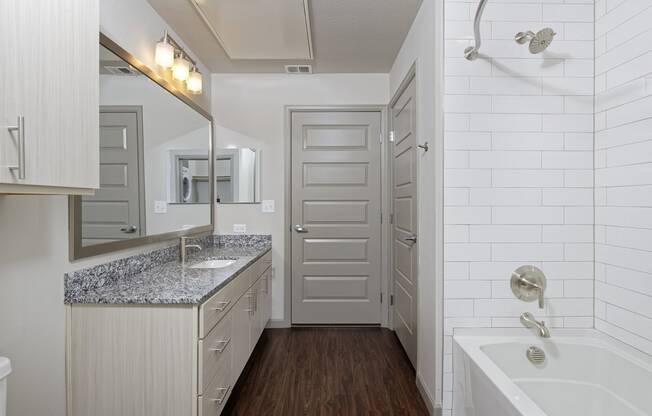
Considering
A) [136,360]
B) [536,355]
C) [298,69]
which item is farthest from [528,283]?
[298,69]

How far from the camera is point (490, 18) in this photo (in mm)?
1825

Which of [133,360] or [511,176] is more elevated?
[511,176]

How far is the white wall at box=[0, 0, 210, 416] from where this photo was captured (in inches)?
Answer: 49.5

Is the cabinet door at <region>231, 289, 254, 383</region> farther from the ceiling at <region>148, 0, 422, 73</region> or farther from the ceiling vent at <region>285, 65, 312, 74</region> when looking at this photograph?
the ceiling vent at <region>285, 65, 312, 74</region>

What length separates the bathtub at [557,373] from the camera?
57.7 inches

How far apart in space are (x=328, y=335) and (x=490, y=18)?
2675 mm

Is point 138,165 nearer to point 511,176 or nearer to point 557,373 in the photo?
point 511,176

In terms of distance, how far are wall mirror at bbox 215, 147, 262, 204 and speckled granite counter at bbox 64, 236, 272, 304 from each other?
32.5 inches

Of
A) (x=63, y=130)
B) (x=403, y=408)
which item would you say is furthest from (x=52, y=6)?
(x=403, y=408)

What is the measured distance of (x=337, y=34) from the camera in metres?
2.61

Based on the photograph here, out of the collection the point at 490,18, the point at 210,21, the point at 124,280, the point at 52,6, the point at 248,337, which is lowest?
the point at 248,337

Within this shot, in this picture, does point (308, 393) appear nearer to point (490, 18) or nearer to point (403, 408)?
point (403, 408)

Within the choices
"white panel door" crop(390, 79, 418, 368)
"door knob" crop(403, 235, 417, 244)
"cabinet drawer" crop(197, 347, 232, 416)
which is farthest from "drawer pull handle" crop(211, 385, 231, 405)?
"door knob" crop(403, 235, 417, 244)

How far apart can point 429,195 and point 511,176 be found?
0.43 metres
